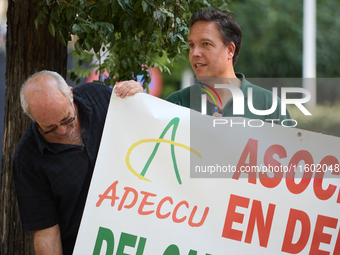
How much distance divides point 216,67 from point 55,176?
1065mm

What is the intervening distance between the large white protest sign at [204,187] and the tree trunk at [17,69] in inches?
38.1

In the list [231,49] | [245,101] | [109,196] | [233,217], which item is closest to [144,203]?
[109,196]

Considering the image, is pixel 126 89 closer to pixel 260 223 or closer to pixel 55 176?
pixel 55 176

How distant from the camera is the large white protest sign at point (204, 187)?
102 inches

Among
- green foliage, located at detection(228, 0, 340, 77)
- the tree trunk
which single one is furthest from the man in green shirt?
green foliage, located at detection(228, 0, 340, 77)

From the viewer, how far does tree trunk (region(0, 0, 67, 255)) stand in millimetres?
3418

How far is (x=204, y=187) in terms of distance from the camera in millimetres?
2639

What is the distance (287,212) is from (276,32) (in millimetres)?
13350

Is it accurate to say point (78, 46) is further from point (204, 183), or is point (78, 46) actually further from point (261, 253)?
point (261, 253)

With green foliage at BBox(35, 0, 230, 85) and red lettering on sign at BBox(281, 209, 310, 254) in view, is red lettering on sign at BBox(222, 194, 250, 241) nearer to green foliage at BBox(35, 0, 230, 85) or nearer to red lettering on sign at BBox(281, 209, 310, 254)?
red lettering on sign at BBox(281, 209, 310, 254)

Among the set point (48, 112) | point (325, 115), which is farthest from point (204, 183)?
point (325, 115)

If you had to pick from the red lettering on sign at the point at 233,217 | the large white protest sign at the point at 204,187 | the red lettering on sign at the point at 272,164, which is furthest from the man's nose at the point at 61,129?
the red lettering on sign at the point at 272,164

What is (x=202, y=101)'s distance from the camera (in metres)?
2.96

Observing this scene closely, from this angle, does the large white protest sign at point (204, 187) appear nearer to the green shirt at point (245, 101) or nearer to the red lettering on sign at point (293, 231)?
the red lettering on sign at point (293, 231)
